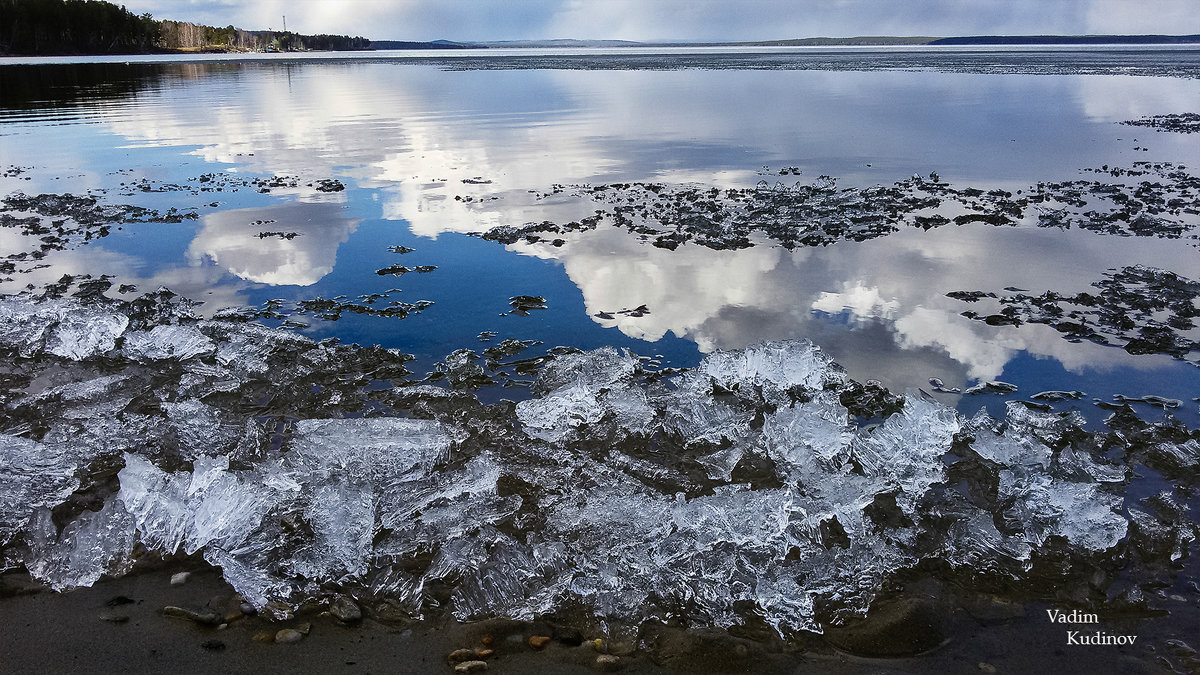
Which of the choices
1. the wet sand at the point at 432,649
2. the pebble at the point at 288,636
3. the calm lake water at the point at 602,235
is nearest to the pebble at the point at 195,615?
the wet sand at the point at 432,649

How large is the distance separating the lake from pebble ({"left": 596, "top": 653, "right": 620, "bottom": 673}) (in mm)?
314

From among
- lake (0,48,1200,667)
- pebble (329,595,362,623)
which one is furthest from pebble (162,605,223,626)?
pebble (329,595,362,623)

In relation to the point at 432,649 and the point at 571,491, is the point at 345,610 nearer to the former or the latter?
the point at 432,649

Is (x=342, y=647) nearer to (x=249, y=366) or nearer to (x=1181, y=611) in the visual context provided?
(x=249, y=366)

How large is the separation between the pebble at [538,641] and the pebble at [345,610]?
0.93 metres

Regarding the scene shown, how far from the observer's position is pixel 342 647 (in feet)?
11.1

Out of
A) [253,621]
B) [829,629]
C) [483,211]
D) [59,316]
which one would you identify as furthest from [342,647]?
A: [483,211]

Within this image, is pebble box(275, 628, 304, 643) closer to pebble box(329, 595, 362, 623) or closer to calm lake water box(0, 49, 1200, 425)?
pebble box(329, 595, 362, 623)

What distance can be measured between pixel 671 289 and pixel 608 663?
18.1 ft

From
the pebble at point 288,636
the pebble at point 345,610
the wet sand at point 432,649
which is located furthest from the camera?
the pebble at point 345,610

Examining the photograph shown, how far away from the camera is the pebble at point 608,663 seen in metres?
3.30

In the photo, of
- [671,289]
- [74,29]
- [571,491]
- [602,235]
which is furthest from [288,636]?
[74,29]

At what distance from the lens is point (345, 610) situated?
3596 mm

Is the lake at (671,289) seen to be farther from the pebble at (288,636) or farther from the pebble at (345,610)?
the pebble at (288,636)
